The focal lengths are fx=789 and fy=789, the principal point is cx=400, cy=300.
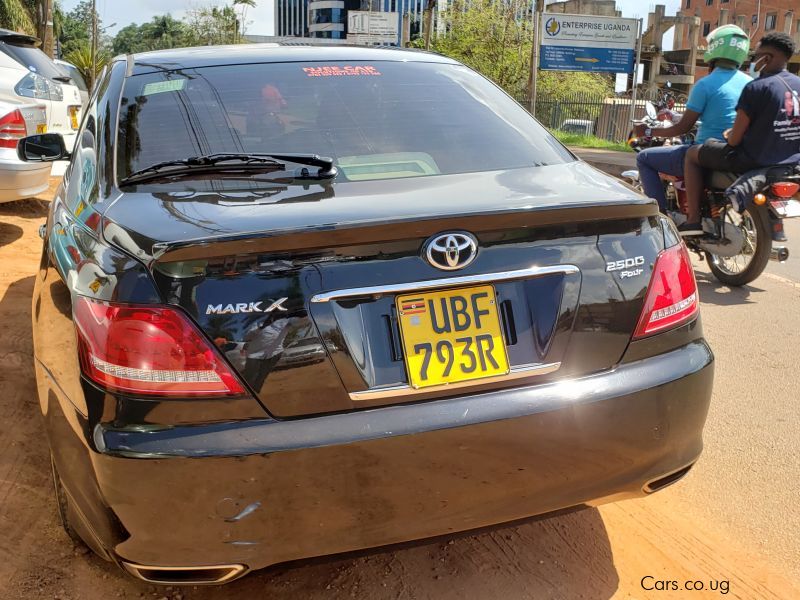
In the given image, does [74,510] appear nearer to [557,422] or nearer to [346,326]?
[346,326]

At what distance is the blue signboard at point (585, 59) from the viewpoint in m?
26.5

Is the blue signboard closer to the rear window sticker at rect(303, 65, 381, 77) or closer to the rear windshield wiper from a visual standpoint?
the rear window sticker at rect(303, 65, 381, 77)

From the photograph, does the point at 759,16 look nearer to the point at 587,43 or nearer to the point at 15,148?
the point at 587,43

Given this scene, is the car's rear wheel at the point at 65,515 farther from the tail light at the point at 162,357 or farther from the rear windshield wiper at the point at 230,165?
the rear windshield wiper at the point at 230,165

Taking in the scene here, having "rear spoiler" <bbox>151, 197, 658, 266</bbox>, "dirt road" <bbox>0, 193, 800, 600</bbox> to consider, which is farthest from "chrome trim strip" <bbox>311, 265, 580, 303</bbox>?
"dirt road" <bbox>0, 193, 800, 600</bbox>

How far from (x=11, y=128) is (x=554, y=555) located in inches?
231

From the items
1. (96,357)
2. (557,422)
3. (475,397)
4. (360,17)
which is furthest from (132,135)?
(360,17)

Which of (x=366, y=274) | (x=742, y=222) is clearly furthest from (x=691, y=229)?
(x=366, y=274)

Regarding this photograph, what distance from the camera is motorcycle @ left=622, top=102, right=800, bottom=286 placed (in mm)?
5796

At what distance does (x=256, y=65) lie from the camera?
305cm

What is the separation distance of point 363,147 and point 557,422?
1.19 m

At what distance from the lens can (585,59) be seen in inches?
1046

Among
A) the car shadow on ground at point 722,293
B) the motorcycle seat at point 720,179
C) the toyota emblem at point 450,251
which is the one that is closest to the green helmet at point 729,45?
the motorcycle seat at point 720,179

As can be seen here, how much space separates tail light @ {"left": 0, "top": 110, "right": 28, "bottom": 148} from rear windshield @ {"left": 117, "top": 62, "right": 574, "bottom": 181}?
4206 millimetres
